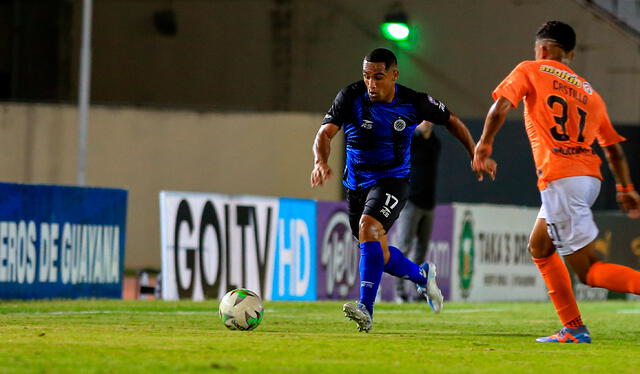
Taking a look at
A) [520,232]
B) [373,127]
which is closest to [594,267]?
[373,127]

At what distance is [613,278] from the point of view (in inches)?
312

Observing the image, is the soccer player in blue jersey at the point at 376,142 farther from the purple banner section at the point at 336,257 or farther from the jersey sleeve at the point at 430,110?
the purple banner section at the point at 336,257

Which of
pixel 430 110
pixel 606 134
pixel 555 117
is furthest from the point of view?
pixel 430 110

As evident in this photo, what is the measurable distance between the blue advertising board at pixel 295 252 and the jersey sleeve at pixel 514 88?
767 centimetres

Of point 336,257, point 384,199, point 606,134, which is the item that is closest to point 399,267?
point 384,199

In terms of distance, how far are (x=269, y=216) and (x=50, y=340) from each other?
7934mm

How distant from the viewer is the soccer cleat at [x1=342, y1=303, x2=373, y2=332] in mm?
8656

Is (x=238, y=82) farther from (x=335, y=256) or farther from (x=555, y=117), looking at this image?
(x=555, y=117)

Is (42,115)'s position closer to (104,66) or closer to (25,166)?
(25,166)

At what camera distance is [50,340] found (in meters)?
7.42

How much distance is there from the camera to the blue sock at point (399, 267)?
9.79 metres

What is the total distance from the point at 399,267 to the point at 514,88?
2.42m

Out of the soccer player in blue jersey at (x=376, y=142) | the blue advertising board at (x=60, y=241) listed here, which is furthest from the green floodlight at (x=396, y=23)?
the soccer player in blue jersey at (x=376, y=142)

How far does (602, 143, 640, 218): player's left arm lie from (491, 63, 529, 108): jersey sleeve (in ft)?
2.78
